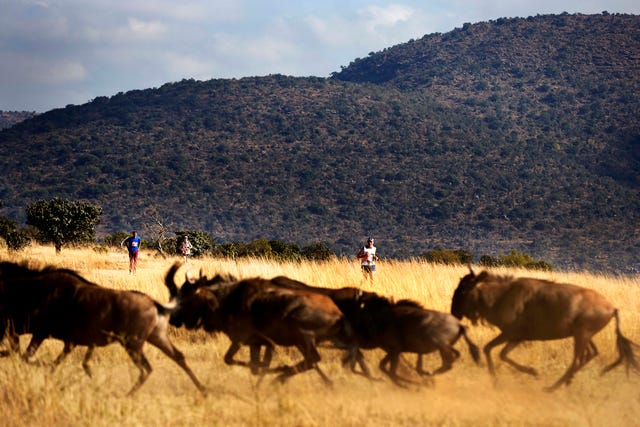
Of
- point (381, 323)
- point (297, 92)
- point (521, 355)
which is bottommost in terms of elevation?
point (521, 355)

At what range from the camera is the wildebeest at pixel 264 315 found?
9.12 metres

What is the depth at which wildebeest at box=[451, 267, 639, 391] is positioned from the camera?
9586 mm

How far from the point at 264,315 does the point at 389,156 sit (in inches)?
3480

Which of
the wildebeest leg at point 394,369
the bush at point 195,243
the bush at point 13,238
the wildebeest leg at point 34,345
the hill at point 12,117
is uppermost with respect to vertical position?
the hill at point 12,117

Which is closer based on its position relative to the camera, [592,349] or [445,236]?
[592,349]

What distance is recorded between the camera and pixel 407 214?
83062 mm

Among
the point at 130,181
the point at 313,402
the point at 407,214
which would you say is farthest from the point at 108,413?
the point at 130,181

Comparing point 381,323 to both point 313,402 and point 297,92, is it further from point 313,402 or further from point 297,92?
point 297,92

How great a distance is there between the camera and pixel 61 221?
41969 millimetres

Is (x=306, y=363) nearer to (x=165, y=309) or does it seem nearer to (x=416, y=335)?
(x=416, y=335)

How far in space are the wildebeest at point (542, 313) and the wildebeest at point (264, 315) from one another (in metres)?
1.70

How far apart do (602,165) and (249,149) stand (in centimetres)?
3889

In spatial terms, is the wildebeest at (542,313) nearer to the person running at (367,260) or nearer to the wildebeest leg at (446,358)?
the wildebeest leg at (446,358)

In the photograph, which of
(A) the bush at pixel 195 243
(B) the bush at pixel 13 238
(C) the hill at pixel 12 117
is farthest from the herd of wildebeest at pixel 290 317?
(C) the hill at pixel 12 117
